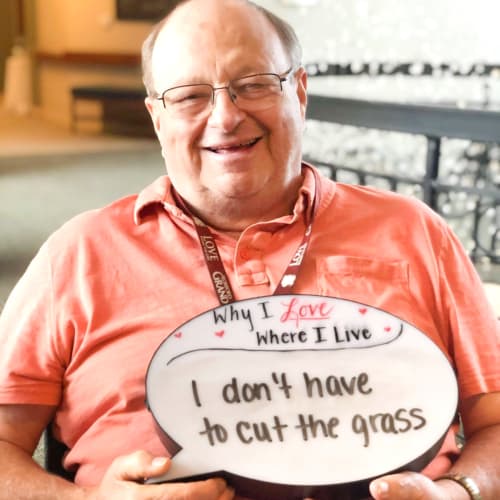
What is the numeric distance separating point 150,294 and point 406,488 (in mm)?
471

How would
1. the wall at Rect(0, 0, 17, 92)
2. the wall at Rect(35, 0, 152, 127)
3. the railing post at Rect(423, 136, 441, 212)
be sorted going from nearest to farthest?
the railing post at Rect(423, 136, 441, 212) < the wall at Rect(35, 0, 152, 127) < the wall at Rect(0, 0, 17, 92)

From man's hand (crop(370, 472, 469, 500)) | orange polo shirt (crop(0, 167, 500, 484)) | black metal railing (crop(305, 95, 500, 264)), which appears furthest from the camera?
black metal railing (crop(305, 95, 500, 264))

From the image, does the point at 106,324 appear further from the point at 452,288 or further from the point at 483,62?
the point at 483,62

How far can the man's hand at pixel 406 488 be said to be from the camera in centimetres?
82

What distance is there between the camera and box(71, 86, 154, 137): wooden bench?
8750 mm

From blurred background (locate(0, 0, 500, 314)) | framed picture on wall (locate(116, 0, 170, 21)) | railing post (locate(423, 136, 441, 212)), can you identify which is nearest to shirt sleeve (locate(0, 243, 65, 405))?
blurred background (locate(0, 0, 500, 314))

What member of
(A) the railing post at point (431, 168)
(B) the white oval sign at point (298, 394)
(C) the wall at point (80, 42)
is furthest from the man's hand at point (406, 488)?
(C) the wall at point (80, 42)

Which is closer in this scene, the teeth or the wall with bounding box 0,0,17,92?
the teeth

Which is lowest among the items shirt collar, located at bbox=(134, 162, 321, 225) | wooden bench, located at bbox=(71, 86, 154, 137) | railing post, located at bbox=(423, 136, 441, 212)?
wooden bench, located at bbox=(71, 86, 154, 137)

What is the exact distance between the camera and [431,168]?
248 cm

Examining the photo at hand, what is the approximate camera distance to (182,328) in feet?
3.24

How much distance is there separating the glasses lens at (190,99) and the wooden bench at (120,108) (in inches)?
303

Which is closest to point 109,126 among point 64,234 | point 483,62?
point 483,62

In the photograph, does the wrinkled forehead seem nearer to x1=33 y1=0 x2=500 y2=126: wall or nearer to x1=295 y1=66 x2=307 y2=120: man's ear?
x1=295 y1=66 x2=307 y2=120: man's ear
